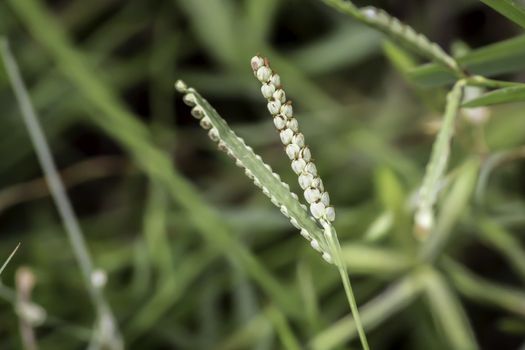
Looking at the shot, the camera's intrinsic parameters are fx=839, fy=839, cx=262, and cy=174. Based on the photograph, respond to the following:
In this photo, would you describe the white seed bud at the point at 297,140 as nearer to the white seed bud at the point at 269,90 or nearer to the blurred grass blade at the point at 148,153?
the white seed bud at the point at 269,90

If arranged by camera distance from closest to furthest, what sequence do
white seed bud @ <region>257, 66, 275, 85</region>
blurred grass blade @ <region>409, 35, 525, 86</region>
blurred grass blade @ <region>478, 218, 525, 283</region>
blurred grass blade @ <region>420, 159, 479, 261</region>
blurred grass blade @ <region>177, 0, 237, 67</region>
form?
1. white seed bud @ <region>257, 66, 275, 85</region>
2. blurred grass blade @ <region>409, 35, 525, 86</region>
3. blurred grass blade @ <region>420, 159, 479, 261</region>
4. blurred grass blade @ <region>478, 218, 525, 283</region>
5. blurred grass blade @ <region>177, 0, 237, 67</region>

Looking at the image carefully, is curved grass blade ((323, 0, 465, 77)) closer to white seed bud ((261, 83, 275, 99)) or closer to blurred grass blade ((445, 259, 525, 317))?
white seed bud ((261, 83, 275, 99))


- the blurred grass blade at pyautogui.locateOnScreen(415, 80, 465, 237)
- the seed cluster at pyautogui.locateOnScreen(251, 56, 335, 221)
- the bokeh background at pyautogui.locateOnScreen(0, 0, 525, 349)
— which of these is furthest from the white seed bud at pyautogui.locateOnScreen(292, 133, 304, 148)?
the bokeh background at pyautogui.locateOnScreen(0, 0, 525, 349)

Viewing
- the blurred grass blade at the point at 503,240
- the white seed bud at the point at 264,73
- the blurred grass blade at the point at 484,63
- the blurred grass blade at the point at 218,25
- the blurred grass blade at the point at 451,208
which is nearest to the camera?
the white seed bud at the point at 264,73

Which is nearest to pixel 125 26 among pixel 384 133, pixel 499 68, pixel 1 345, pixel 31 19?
→ pixel 31 19

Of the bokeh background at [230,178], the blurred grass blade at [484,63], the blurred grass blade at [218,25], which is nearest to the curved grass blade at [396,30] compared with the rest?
the blurred grass blade at [484,63]

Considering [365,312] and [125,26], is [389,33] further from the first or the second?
[125,26]
